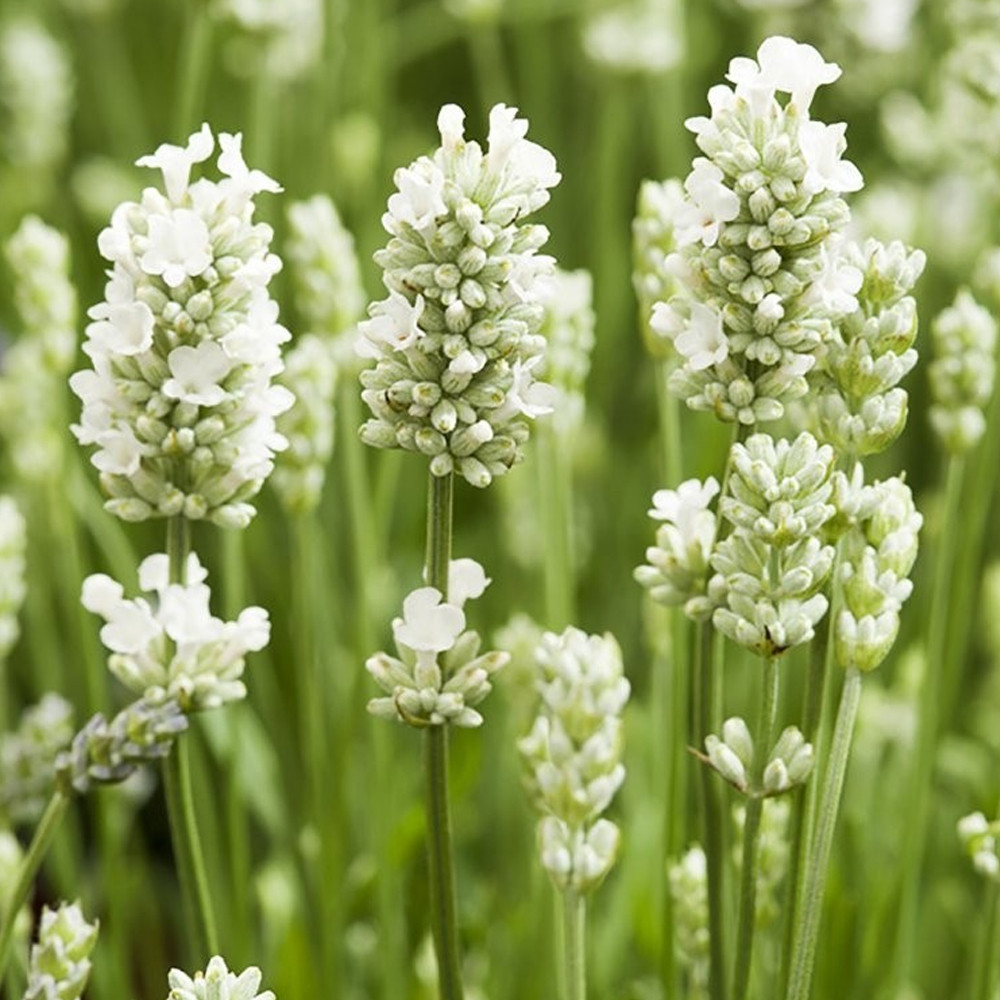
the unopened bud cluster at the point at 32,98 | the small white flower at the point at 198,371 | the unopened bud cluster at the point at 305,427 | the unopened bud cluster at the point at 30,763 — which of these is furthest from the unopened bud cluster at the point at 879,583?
the unopened bud cluster at the point at 32,98

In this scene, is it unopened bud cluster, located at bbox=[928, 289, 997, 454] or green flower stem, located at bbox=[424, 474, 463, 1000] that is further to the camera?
unopened bud cluster, located at bbox=[928, 289, 997, 454]

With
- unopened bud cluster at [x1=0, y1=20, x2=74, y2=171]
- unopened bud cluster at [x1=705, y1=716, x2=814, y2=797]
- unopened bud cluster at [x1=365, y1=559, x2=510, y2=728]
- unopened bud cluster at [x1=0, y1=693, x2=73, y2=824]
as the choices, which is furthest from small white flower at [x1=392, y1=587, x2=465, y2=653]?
unopened bud cluster at [x1=0, y1=20, x2=74, y2=171]

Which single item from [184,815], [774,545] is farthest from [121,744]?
[774,545]

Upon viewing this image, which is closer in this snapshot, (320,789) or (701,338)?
(701,338)

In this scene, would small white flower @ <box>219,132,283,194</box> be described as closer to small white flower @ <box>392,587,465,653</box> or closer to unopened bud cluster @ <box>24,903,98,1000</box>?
small white flower @ <box>392,587,465,653</box>

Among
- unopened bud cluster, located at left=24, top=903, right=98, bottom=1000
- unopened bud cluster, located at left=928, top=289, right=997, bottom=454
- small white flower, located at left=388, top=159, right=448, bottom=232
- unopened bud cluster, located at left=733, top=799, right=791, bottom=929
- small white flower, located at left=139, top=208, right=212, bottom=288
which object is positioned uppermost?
small white flower, located at left=388, top=159, right=448, bottom=232

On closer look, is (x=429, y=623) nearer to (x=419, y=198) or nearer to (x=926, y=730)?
(x=419, y=198)

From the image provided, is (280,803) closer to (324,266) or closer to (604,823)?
(324,266)

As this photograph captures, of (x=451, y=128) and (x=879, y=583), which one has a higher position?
(x=451, y=128)
